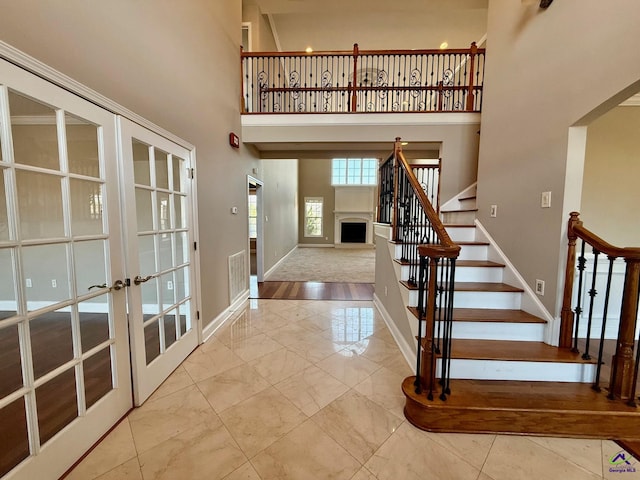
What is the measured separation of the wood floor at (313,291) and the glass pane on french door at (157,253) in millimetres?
1976

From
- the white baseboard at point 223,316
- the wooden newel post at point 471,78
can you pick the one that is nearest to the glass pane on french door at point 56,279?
the white baseboard at point 223,316

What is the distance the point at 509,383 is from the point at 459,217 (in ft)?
7.49

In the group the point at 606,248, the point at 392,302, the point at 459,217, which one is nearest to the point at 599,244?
the point at 606,248

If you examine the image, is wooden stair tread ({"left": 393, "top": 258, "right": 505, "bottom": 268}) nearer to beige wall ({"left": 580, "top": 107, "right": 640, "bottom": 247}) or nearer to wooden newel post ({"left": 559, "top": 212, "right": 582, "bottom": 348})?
wooden newel post ({"left": 559, "top": 212, "right": 582, "bottom": 348})

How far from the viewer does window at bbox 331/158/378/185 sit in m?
11.1

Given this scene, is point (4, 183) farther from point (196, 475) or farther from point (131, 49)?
point (196, 475)

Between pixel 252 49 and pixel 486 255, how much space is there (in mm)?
4838

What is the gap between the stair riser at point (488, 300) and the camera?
2340 millimetres

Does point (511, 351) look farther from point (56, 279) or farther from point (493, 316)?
point (56, 279)

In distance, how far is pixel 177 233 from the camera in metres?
2.36

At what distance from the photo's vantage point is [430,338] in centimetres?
173

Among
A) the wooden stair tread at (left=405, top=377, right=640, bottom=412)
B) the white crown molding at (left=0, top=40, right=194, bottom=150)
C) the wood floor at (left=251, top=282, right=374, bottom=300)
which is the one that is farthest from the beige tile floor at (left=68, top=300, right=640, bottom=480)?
the white crown molding at (left=0, top=40, right=194, bottom=150)

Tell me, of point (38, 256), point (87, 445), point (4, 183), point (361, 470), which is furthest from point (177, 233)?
point (361, 470)

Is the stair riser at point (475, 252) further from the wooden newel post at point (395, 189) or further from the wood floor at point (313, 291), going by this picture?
the wood floor at point (313, 291)
